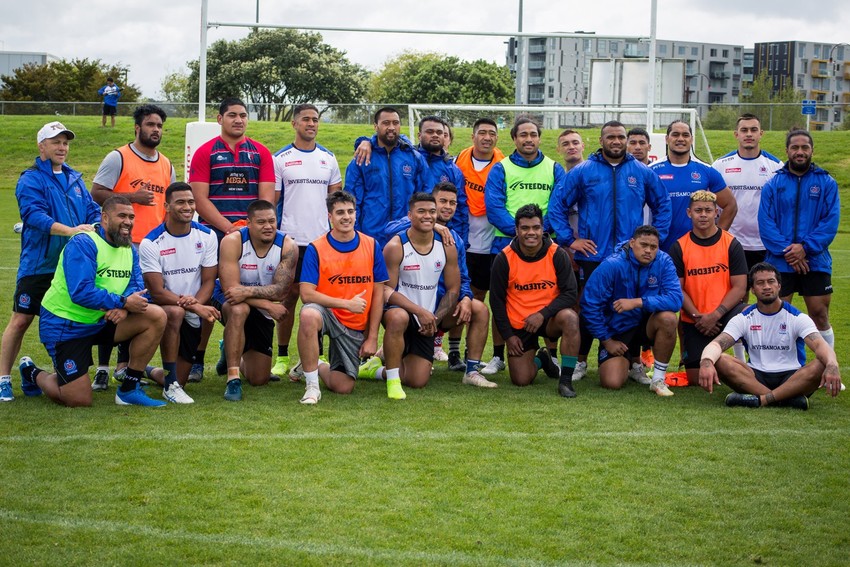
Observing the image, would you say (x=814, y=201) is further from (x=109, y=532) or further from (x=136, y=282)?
(x=109, y=532)

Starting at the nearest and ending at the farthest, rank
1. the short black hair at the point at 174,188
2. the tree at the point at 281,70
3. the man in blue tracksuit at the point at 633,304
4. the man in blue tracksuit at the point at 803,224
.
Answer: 1. the short black hair at the point at 174,188
2. the man in blue tracksuit at the point at 633,304
3. the man in blue tracksuit at the point at 803,224
4. the tree at the point at 281,70

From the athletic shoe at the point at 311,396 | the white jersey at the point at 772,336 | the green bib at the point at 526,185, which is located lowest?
the athletic shoe at the point at 311,396

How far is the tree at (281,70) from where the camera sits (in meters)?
43.1

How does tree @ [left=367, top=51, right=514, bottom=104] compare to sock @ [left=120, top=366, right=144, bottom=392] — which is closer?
sock @ [left=120, top=366, right=144, bottom=392]

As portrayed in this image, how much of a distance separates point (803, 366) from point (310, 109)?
4.27 metres

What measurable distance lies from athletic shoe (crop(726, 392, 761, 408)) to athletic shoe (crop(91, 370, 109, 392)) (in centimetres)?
457

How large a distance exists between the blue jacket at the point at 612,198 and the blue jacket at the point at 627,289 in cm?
29

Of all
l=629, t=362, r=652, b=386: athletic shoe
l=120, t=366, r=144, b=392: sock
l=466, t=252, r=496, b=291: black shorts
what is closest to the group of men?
l=120, t=366, r=144, b=392: sock

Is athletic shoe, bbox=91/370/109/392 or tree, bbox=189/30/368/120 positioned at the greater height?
tree, bbox=189/30/368/120

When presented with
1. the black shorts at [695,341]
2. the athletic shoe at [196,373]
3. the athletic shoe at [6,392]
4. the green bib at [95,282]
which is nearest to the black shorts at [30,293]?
the green bib at [95,282]

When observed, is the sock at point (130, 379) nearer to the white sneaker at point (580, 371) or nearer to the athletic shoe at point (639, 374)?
the white sneaker at point (580, 371)

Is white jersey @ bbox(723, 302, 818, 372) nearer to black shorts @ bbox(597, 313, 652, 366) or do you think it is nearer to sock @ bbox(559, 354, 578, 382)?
black shorts @ bbox(597, 313, 652, 366)

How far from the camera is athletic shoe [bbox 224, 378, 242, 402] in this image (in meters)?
6.88

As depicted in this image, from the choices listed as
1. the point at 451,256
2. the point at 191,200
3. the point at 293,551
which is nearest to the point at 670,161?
the point at 451,256
